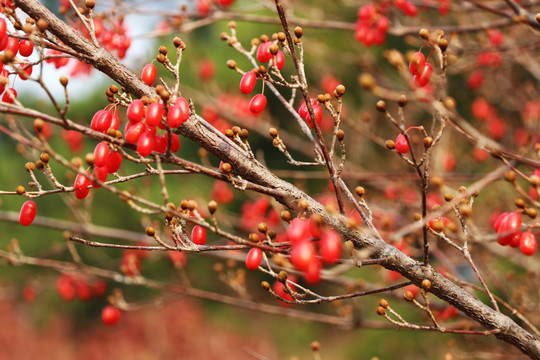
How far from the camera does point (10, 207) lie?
41.5ft

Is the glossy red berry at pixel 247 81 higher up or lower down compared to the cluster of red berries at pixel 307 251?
higher up

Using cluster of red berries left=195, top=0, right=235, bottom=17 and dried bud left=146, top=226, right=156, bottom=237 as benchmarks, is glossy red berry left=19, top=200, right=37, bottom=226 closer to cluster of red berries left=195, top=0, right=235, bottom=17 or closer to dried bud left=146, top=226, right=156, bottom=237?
dried bud left=146, top=226, right=156, bottom=237

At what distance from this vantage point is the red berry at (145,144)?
154 cm

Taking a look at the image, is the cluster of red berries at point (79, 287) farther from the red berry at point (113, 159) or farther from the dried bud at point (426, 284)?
the dried bud at point (426, 284)

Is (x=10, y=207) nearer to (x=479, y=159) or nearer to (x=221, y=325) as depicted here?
(x=221, y=325)

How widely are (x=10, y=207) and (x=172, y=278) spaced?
184 inches

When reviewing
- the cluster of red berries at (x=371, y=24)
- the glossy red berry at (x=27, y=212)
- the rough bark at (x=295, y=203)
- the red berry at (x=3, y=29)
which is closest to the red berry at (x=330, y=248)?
the rough bark at (x=295, y=203)

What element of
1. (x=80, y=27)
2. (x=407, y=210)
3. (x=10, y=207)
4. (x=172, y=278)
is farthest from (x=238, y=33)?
(x=80, y=27)

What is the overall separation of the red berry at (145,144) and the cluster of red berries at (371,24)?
229 cm

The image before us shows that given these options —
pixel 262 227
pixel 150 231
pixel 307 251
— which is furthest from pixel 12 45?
pixel 307 251

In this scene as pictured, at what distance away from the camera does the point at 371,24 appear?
3.44m

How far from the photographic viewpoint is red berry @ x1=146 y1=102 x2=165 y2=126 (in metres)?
1.52

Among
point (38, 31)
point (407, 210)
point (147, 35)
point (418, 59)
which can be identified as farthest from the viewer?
point (407, 210)

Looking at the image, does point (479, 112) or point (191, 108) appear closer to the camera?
point (191, 108)
